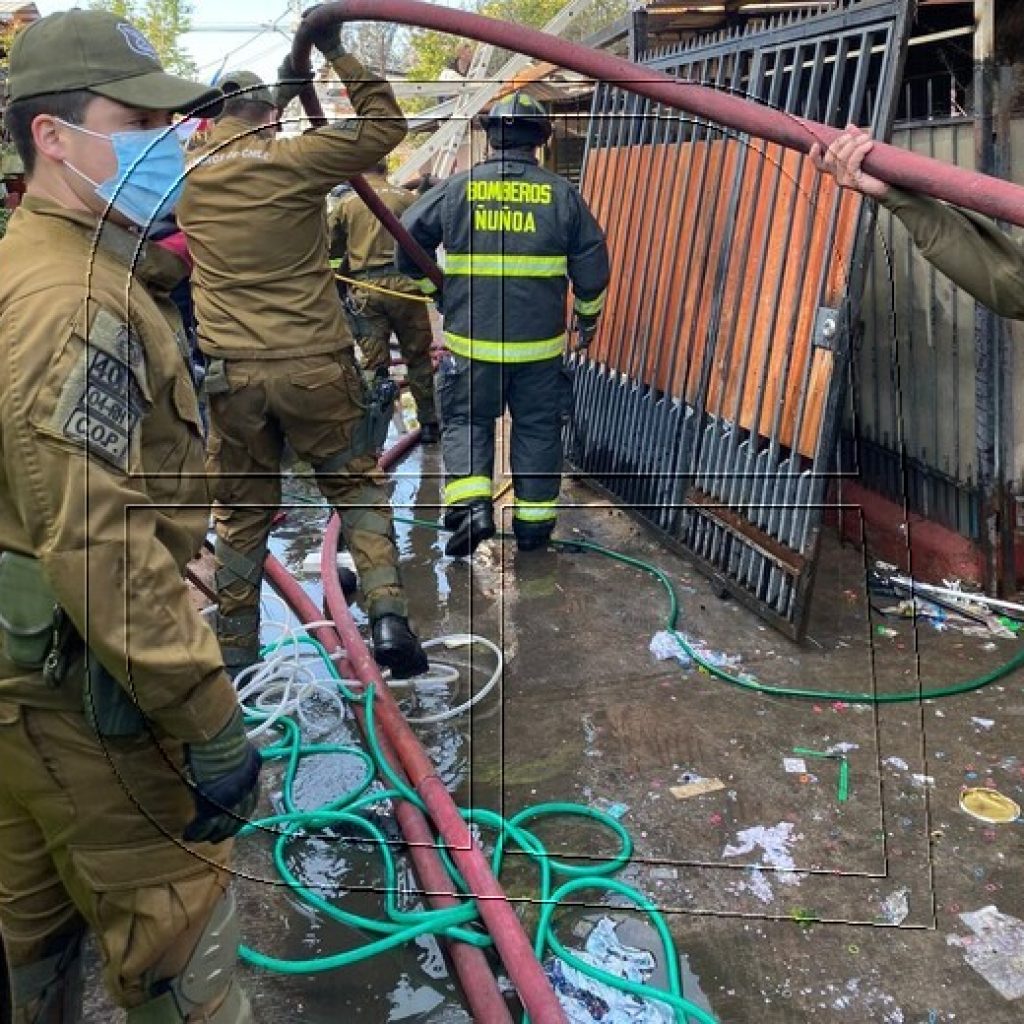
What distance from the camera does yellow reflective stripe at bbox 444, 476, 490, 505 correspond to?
503 centimetres

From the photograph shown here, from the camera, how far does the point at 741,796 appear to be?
311 centimetres

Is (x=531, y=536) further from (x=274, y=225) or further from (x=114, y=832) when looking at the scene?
(x=114, y=832)

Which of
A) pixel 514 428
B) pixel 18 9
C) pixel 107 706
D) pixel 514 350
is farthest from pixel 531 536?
pixel 18 9

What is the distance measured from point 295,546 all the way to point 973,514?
3.31 metres

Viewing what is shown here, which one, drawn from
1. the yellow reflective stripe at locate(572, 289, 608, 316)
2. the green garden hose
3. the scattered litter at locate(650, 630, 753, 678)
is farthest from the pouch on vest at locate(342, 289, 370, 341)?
the green garden hose

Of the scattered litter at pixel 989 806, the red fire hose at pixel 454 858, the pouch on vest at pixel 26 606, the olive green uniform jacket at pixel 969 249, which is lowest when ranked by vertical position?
the scattered litter at pixel 989 806

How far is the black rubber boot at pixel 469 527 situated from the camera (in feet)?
16.3

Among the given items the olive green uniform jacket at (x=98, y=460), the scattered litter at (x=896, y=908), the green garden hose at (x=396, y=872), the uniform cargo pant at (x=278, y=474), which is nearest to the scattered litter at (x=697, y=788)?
the green garden hose at (x=396, y=872)

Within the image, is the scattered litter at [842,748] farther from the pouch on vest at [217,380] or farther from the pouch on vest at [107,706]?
the pouch on vest at [217,380]

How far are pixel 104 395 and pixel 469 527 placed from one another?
3.42 meters

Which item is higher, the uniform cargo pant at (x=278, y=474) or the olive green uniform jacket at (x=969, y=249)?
the olive green uniform jacket at (x=969, y=249)

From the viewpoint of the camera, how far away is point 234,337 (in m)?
3.78

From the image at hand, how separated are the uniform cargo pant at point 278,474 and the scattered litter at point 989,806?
6.68 ft

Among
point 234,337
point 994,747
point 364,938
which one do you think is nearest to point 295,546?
point 234,337
